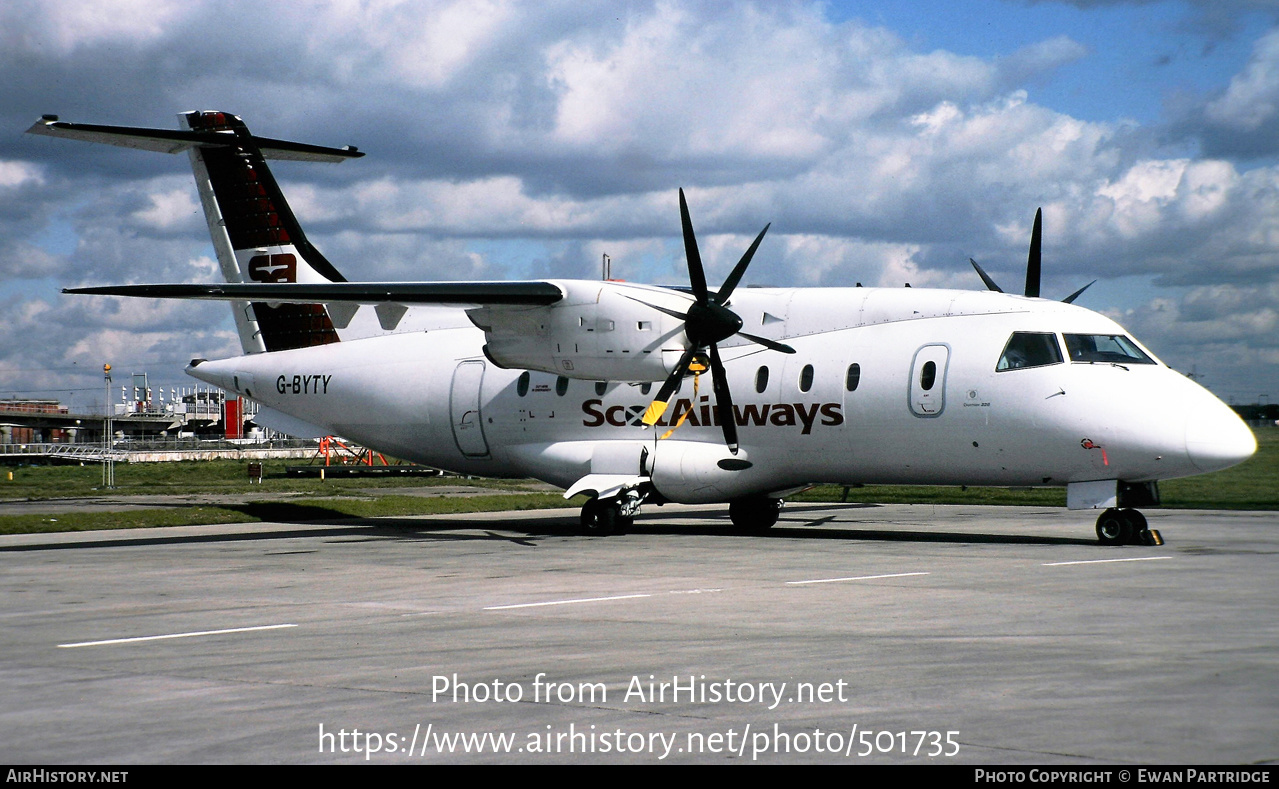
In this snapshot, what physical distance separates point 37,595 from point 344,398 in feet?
42.9

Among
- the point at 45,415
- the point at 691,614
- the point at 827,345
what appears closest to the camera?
the point at 691,614

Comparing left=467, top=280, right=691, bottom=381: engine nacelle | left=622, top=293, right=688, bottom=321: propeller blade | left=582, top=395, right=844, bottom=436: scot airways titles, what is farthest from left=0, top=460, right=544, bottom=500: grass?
left=622, top=293, right=688, bottom=321: propeller blade

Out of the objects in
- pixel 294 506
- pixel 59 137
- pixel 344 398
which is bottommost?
pixel 294 506

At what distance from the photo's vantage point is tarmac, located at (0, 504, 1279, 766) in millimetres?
6215

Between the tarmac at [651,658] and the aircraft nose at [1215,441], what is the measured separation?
139 cm

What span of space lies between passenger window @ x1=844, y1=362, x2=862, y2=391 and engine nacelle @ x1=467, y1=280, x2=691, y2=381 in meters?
2.90

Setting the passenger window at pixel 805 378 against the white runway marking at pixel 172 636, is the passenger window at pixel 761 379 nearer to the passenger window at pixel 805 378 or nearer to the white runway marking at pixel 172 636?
the passenger window at pixel 805 378

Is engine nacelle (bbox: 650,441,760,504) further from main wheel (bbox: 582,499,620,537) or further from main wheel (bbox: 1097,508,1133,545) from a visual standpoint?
main wheel (bbox: 1097,508,1133,545)

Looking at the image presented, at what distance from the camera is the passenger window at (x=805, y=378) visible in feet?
68.9

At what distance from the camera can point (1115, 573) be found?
14453 millimetres

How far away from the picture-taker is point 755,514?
23453 mm

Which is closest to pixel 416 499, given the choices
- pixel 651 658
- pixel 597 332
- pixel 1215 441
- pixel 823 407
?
pixel 597 332

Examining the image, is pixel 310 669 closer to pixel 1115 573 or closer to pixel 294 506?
pixel 1115 573
